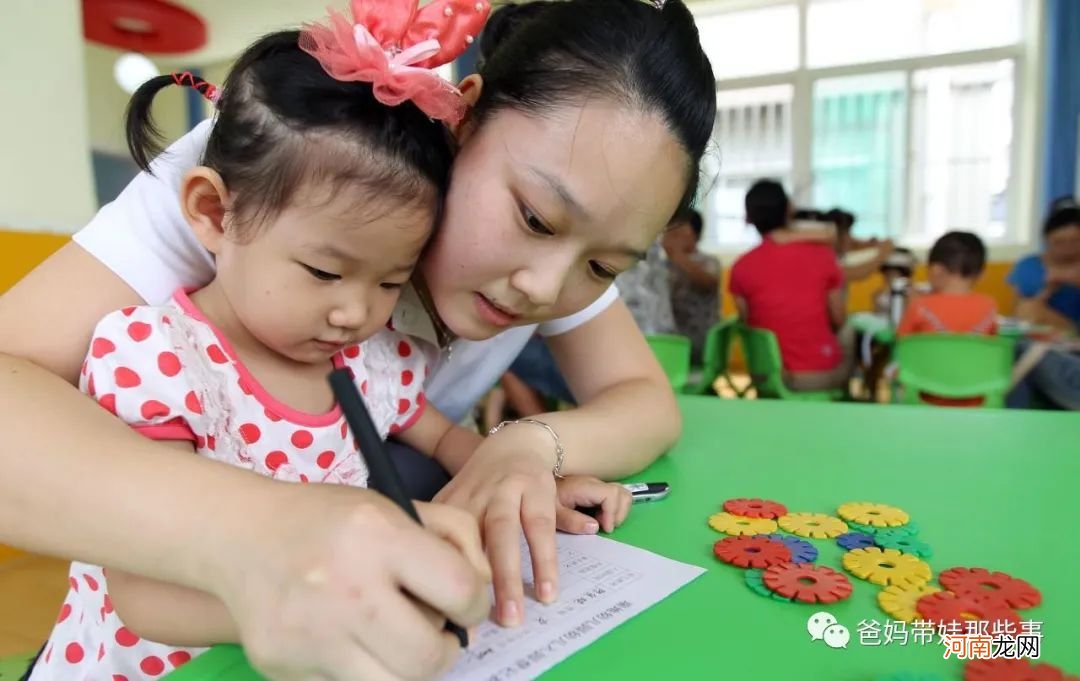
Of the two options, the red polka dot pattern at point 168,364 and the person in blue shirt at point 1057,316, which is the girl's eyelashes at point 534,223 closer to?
the red polka dot pattern at point 168,364

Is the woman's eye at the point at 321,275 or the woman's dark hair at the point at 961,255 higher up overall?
the woman's eye at the point at 321,275

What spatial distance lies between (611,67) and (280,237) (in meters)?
0.33

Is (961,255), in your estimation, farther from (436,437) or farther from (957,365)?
(436,437)

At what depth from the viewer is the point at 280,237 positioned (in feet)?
2.09

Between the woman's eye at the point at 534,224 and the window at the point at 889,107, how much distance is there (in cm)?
507

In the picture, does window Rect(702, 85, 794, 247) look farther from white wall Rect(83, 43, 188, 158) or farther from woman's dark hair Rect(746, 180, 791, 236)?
white wall Rect(83, 43, 188, 158)

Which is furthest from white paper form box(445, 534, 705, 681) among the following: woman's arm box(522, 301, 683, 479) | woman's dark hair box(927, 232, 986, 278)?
woman's dark hair box(927, 232, 986, 278)

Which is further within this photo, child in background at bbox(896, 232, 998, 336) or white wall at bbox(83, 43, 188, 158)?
child in background at bbox(896, 232, 998, 336)

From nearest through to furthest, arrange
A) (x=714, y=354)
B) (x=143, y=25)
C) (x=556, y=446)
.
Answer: (x=556, y=446)
(x=143, y=25)
(x=714, y=354)

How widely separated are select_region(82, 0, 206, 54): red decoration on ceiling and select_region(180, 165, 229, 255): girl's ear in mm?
2184

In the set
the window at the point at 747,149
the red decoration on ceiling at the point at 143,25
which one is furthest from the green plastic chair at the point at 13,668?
the window at the point at 747,149

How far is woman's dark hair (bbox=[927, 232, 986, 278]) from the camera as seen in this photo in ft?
10.7

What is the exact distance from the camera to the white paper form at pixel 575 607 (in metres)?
0.46

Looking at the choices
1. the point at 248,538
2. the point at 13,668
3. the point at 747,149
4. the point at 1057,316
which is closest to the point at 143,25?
the point at 13,668
